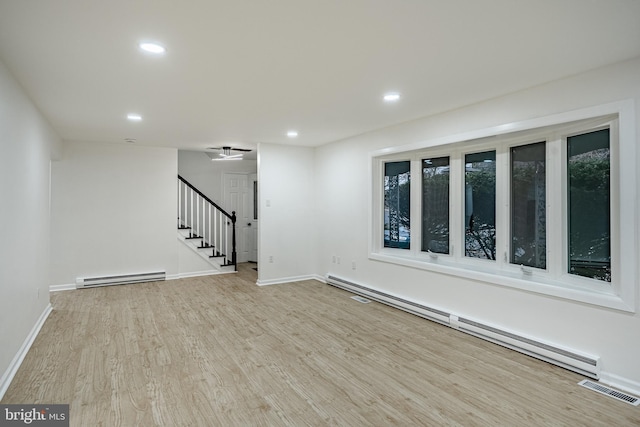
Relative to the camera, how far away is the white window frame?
8.77 ft

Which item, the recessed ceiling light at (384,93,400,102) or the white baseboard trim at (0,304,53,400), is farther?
the recessed ceiling light at (384,93,400,102)

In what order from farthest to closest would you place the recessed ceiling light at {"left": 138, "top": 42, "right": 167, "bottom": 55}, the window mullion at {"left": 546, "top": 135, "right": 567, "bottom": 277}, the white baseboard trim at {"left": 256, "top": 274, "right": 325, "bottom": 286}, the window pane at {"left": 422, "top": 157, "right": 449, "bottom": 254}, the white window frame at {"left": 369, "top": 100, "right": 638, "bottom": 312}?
the white baseboard trim at {"left": 256, "top": 274, "right": 325, "bottom": 286}
the window pane at {"left": 422, "top": 157, "right": 449, "bottom": 254}
the window mullion at {"left": 546, "top": 135, "right": 567, "bottom": 277}
the white window frame at {"left": 369, "top": 100, "right": 638, "bottom": 312}
the recessed ceiling light at {"left": 138, "top": 42, "right": 167, "bottom": 55}

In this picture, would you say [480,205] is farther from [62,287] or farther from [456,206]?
[62,287]

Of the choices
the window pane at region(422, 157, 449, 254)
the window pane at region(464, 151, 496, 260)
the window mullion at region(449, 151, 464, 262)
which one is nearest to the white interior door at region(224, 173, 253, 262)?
the window pane at region(422, 157, 449, 254)

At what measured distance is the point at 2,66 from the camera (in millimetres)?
2623

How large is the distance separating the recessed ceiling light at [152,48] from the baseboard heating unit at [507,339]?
149 inches

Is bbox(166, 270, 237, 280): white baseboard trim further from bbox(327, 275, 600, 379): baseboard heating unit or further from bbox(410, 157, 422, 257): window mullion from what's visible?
bbox(410, 157, 422, 257): window mullion

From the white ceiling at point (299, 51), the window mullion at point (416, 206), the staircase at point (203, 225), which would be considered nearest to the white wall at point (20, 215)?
the white ceiling at point (299, 51)

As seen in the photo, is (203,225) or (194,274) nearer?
(194,274)

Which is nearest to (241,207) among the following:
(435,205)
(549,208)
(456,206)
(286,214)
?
(286,214)

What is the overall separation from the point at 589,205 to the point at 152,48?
12.2 ft

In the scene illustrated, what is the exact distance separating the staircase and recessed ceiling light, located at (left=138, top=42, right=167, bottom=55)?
4.94 meters

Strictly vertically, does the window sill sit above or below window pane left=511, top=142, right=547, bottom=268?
below

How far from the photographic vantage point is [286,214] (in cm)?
654
